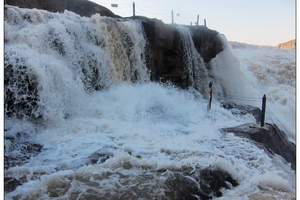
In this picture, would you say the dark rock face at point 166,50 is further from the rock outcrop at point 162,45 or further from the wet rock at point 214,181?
the wet rock at point 214,181

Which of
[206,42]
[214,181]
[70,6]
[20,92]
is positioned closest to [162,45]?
[206,42]

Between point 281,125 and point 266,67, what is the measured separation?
11.3ft

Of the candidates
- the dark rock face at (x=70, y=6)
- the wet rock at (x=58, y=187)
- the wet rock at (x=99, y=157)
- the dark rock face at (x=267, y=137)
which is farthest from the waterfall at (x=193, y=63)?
the wet rock at (x=58, y=187)

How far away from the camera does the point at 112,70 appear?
164 inches

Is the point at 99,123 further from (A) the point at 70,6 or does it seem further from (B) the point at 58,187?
(A) the point at 70,6

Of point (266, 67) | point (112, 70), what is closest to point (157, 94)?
point (112, 70)

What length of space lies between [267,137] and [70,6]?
166 inches

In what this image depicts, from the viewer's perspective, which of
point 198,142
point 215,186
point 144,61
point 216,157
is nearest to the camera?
point 215,186

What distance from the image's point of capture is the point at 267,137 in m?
3.13

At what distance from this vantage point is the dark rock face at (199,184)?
188 cm

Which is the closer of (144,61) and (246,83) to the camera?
(144,61)

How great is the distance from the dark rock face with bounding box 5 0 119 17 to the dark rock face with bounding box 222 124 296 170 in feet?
11.6

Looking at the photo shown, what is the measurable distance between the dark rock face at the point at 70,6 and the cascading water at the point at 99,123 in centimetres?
179

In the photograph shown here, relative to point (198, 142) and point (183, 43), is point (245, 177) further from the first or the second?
point (183, 43)
